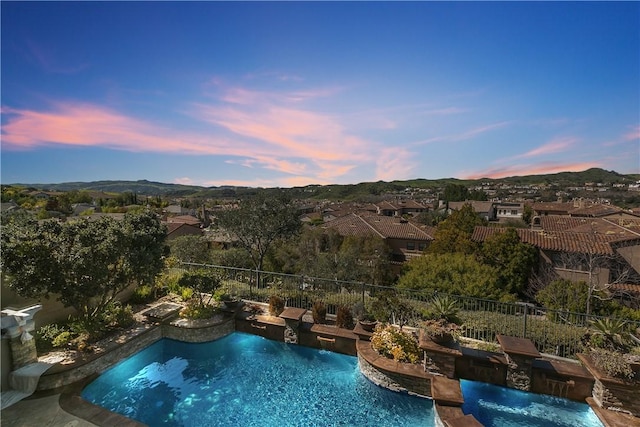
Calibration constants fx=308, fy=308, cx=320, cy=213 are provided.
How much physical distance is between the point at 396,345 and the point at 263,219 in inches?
451

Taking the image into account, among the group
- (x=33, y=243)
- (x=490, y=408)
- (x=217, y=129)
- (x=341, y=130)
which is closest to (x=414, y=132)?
(x=341, y=130)

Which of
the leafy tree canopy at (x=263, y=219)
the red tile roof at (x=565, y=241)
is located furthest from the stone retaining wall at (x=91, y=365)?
the red tile roof at (x=565, y=241)

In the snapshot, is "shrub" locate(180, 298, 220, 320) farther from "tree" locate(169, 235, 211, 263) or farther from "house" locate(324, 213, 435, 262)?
"house" locate(324, 213, 435, 262)

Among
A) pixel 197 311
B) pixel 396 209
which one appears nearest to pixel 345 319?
pixel 197 311

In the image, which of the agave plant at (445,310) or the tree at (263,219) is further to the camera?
the tree at (263,219)

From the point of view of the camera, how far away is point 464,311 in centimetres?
953

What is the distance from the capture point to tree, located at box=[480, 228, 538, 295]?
22750 millimetres

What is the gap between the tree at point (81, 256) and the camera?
652 centimetres

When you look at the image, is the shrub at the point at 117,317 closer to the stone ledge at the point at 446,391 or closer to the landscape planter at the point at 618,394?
the stone ledge at the point at 446,391

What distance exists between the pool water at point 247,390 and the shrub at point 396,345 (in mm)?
783

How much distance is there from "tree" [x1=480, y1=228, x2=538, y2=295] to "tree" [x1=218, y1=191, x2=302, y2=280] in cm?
1582

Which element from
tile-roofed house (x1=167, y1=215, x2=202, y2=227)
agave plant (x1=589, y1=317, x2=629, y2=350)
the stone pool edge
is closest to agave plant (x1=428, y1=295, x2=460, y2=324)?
agave plant (x1=589, y1=317, x2=629, y2=350)

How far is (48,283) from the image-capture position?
6.70m

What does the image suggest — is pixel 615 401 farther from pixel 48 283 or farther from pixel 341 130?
pixel 341 130
